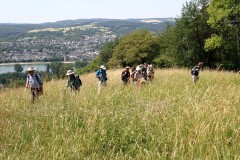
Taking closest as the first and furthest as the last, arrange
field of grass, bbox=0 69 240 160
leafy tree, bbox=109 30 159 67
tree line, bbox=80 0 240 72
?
field of grass, bbox=0 69 240 160
tree line, bbox=80 0 240 72
leafy tree, bbox=109 30 159 67

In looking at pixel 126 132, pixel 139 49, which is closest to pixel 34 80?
pixel 126 132

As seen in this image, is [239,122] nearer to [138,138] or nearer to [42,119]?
[138,138]

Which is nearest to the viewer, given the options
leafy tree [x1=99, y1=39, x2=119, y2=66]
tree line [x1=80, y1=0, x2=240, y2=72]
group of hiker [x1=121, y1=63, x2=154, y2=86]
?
group of hiker [x1=121, y1=63, x2=154, y2=86]

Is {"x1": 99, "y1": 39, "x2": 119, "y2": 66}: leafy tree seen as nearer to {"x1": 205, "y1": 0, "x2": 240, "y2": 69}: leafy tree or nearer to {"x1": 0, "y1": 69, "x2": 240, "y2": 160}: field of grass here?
{"x1": 205, "y1": 0, "x2": 240, "y2": 69}: leafy tree

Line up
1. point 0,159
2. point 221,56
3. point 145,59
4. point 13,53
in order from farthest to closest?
point 13,53 → point 145,59 → point 221,56 → point 0,159

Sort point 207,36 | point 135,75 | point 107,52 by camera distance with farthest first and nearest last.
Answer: point 107,52, point 207,36, point 135,75

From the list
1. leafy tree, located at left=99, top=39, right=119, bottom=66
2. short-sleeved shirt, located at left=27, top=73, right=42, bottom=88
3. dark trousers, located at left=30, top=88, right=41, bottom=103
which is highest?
short-sleeved shirt, located at left=27, top=73, right=42, bottom=88

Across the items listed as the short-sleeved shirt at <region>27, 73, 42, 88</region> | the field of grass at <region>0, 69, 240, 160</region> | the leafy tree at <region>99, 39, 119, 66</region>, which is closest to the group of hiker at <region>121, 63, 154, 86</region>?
the short-sleeved shirt at <region>27, 73, 42, 88</region>

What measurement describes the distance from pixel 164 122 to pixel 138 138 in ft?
1.86

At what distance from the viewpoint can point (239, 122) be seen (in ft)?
17.6

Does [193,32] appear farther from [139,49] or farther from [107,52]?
[107,52]

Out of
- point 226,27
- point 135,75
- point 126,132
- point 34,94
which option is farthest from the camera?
point 226,27

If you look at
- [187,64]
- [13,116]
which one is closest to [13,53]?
[187,64]

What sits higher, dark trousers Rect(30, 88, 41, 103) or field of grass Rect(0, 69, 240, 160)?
field of grass Rect(0, 69, 240, 160)
